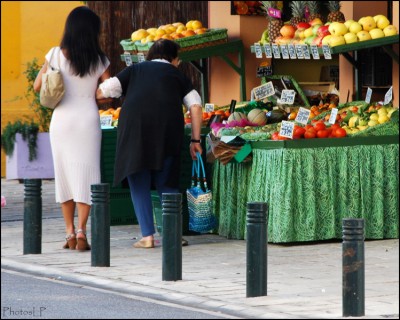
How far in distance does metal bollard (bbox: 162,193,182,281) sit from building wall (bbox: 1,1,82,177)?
10.3 meters

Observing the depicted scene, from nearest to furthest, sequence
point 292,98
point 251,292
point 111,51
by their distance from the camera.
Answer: point 251,292 < point 292,98 < point 111,51

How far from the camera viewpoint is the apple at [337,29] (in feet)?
42.3

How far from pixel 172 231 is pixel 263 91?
4.57 m

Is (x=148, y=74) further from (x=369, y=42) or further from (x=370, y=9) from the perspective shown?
(x=370, y=9)

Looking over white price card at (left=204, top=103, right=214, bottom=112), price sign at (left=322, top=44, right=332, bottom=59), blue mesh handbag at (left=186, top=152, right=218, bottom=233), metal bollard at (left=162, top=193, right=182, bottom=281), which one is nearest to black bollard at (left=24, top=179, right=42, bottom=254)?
blue mesh handbag at (left=186, top=152, right=218, bottom=233)

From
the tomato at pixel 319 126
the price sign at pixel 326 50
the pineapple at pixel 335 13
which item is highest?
the pineapple at pixel 335 13

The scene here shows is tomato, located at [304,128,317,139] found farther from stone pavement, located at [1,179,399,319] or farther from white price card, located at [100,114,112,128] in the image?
white price card, located at [100,114,112,128]

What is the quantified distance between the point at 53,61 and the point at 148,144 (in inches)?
42.7

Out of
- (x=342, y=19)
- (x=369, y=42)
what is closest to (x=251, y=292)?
(x=369, y=42)

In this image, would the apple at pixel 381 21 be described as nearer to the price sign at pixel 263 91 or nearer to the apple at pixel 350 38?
the apple at pixel 350 38

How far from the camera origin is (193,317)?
323 inches

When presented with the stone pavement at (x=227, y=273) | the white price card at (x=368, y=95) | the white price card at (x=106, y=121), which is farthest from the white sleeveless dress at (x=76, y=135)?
the white price card at (x=368, y=95)

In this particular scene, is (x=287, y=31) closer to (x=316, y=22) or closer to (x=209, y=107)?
(x=316, y=22)

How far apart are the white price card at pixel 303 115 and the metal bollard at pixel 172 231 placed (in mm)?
3016
